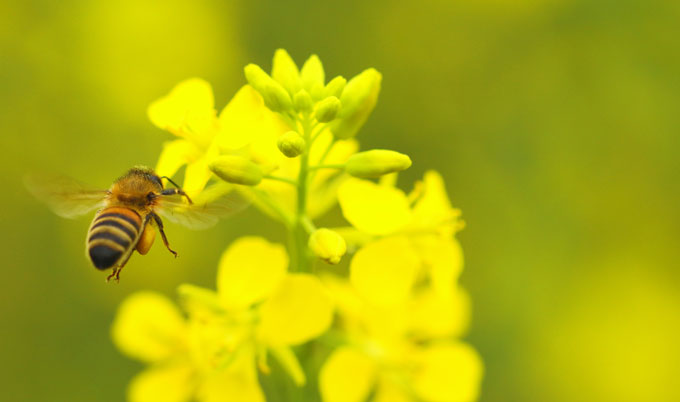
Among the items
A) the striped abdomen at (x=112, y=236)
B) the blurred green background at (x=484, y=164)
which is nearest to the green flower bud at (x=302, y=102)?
the striped abdomen at (x=112, y=236)

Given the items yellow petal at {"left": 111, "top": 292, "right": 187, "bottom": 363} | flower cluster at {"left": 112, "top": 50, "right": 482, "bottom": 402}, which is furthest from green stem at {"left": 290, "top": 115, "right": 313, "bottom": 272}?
yellow petal at {"left": 111, "top": 292, "right": 187, "bottom": 363}

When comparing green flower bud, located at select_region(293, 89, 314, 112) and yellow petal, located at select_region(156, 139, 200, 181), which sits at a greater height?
green flower bud, located at select_region(293, 89, 314, 112)

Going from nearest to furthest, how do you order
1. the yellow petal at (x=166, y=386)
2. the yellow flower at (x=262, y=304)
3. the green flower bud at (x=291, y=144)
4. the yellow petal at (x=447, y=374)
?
the green flower bud at (x=291, y=144), the yellow flower at (x=262, y=304), the yellow petal at (x=166, y=386), the yellow petal at (x=447, y=374)

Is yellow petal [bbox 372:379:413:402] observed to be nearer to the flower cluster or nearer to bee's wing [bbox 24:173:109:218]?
the flower cluster

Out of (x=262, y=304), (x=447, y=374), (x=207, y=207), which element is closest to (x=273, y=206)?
(x=207, y=207)

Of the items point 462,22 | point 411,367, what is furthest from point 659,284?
point 411,367

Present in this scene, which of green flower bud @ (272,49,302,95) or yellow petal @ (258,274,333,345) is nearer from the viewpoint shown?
yellow petal @ (258,274,333,345)

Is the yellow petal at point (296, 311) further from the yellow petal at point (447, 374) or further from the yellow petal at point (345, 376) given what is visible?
the yellow petal at point (447, 374)

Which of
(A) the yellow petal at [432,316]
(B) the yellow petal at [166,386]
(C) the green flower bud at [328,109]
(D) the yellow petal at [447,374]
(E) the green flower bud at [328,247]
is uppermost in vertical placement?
(C) the green flower bud at [328,109]
